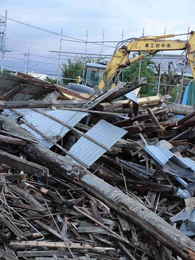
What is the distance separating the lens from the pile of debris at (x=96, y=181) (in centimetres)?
343

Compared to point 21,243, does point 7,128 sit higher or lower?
higher

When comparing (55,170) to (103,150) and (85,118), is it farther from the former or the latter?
(85,118)

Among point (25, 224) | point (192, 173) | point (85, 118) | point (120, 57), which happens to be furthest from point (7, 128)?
point (120, 57)

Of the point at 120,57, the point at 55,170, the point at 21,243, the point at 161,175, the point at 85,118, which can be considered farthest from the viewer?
the point at 120,57

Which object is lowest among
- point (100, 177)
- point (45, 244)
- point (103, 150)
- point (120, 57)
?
point (45, 244)

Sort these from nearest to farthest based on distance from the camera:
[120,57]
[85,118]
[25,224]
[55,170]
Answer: [25,224] → [55,170] → [85,118] → [120,57]

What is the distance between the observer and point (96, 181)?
13.5 feet

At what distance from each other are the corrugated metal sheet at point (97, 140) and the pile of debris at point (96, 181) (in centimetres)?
1

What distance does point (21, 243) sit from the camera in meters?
3.29

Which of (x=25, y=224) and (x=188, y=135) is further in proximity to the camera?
(x=188, y=135)

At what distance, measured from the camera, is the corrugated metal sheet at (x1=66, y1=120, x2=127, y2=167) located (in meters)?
4.75

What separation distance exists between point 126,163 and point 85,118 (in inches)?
44.2

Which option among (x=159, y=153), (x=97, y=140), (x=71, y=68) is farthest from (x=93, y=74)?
(x=159, y=153)

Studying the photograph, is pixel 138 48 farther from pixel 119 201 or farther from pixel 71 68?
pixel 71 68
